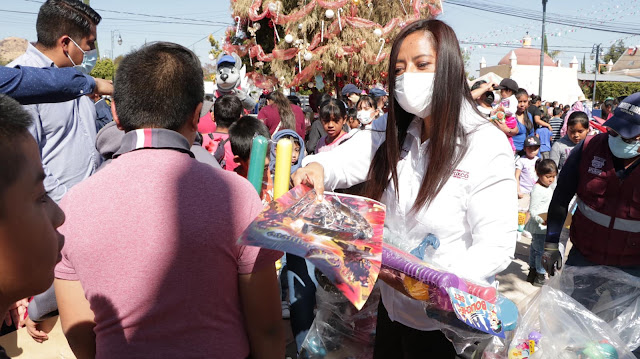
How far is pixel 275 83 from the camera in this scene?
29.2 feet

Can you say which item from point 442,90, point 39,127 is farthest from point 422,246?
point 39,127

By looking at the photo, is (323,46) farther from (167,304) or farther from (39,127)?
(167,304)

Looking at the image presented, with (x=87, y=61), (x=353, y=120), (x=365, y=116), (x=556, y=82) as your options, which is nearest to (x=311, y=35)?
(x=353, y=120)

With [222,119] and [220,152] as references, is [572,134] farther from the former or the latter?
[220,152]

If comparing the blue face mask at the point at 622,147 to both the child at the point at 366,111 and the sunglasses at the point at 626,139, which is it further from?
the child at the point at 366,111

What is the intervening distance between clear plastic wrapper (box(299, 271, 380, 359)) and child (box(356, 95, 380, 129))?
549 centimetres

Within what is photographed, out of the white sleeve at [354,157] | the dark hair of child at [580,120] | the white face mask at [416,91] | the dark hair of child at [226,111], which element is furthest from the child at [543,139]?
the white face mask at [416,91]

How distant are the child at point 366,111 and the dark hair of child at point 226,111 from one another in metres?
3.98

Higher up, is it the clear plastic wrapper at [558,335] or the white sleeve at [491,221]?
the white sleeve at [491,221]

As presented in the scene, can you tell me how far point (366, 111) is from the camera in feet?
25.8

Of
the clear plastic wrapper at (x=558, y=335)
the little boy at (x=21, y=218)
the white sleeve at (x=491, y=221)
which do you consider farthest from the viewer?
the clear plastic wrapper at (x=558, y=335)

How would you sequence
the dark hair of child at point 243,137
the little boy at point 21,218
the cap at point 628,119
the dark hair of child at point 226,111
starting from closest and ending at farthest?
the little boy at point 21,218 < the cap at point 628,119 < the dark hair of child at point 243,137 < the dark hair of child at point 226,111

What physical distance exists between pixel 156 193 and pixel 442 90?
3.53 feet

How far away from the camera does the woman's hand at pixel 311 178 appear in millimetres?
1739
